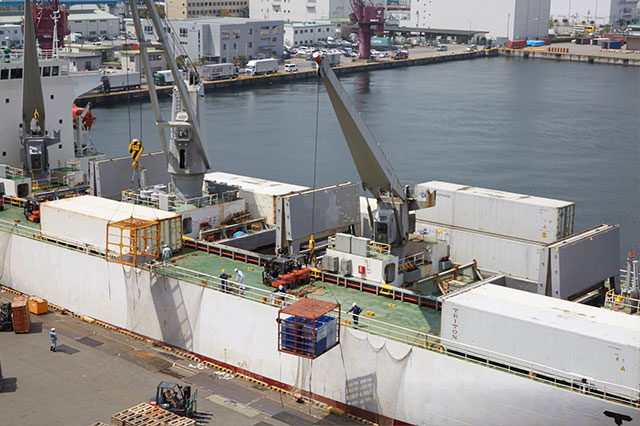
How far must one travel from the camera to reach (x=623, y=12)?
17338cm

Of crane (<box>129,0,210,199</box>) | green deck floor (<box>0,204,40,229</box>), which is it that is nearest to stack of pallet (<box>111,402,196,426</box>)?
crane (<box>129,0,210,199</box>)

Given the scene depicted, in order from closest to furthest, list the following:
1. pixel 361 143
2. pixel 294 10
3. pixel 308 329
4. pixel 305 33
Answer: pixel 308 329 < pixel 361 143 < pixel 305 33 < pixel 294 10

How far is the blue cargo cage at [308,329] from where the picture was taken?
2062cm

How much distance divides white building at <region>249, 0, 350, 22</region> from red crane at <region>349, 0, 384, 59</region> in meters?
33.7

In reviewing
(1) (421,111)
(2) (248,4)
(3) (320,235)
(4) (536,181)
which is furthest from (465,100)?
(2) (248,4)

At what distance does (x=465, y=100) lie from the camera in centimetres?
8469

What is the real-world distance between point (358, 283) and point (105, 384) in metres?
7.82

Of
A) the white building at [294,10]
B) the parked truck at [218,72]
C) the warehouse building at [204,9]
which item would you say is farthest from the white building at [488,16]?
the parked truck at [218,72]

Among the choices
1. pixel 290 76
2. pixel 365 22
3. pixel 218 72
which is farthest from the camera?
pixel 365 22

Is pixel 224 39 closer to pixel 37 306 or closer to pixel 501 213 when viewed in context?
pixel 37 306

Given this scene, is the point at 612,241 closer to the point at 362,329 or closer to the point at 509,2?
the point at 362,329

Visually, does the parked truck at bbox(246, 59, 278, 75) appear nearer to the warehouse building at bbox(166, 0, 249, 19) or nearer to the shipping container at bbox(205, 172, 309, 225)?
the warehouse building at bbox(166, 0, 249, 19)

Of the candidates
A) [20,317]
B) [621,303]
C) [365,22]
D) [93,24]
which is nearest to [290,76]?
[365,22]

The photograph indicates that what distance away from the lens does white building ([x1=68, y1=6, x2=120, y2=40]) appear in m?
125
